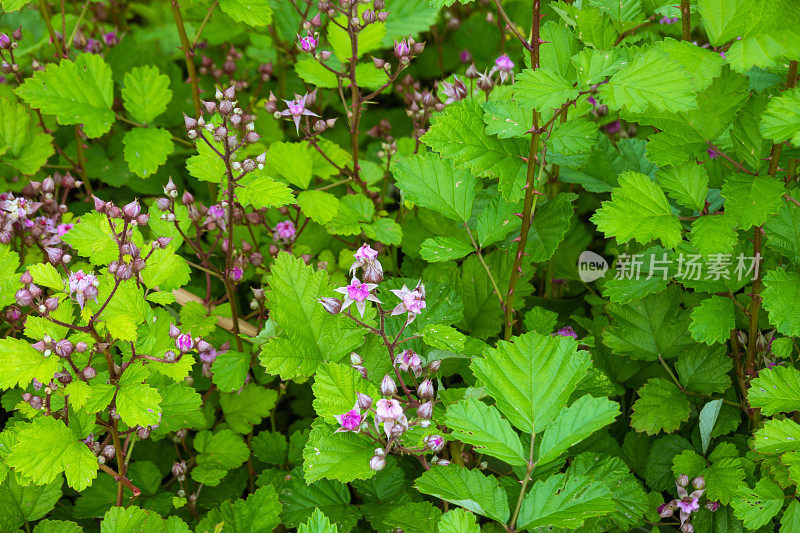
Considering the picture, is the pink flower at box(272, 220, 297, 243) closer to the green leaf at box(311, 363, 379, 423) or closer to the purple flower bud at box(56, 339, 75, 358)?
the green leaf at box(311, 363, 379, 423)

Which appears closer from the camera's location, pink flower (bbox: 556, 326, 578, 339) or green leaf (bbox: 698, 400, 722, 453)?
green leaf (bbox: 698, 400, 722, 453)

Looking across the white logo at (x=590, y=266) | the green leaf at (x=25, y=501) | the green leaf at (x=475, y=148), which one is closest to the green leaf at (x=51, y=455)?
the green leaf at (x=25, y=501)

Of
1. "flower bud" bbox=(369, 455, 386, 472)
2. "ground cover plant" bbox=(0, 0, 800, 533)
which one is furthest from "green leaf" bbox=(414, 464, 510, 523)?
"flower bud" bbox=(369, 455, 386, 472)

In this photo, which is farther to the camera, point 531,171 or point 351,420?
point 531,171

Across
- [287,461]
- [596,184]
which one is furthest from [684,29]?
[287,461]

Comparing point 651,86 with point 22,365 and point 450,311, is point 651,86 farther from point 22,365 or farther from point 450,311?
point 22,365

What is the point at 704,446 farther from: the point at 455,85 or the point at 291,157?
the point at 291,157

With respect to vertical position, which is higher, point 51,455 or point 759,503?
point 51,455

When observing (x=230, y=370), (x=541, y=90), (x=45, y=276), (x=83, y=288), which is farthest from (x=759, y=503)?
(x=45, y=276)
